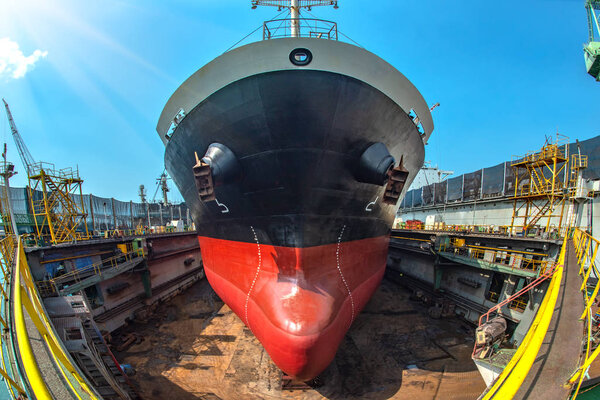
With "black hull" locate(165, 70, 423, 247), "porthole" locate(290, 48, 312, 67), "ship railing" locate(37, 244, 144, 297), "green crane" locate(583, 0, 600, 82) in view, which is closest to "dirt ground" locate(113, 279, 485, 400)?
"ship railing" locate(37, 244, 144, 297)

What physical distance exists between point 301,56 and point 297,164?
200 cm

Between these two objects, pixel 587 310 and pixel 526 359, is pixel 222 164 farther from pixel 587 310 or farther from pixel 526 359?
pixel 587 310

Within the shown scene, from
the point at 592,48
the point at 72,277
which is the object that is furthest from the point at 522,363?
the point at 592,48

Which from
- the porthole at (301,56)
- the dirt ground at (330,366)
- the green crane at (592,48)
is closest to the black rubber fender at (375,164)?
the porthole at (301,56)

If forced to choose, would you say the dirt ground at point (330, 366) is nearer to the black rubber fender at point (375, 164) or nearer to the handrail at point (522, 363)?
the handrail at point (522, 363)

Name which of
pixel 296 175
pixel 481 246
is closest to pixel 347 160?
pixel 296 175

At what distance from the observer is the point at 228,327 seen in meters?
7.95

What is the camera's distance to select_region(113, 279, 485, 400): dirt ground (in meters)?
5.28

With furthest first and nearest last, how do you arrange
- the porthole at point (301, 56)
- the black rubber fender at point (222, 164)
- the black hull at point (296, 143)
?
the black rubber fender at point (222, 164)
the black hull at point (296, 143)
the porthole at point (301, 56)

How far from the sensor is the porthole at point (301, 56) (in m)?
4.25

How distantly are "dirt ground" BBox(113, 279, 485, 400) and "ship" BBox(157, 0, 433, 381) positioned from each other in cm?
118

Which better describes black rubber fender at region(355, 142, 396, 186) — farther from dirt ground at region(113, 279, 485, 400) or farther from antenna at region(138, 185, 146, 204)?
antenna at region(138, 185, 146, 204)

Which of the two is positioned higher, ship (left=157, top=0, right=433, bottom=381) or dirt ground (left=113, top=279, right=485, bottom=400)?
ship (left=157, top=0, right=433, bottom=381)

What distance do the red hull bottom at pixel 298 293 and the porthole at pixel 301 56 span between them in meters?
3.80
